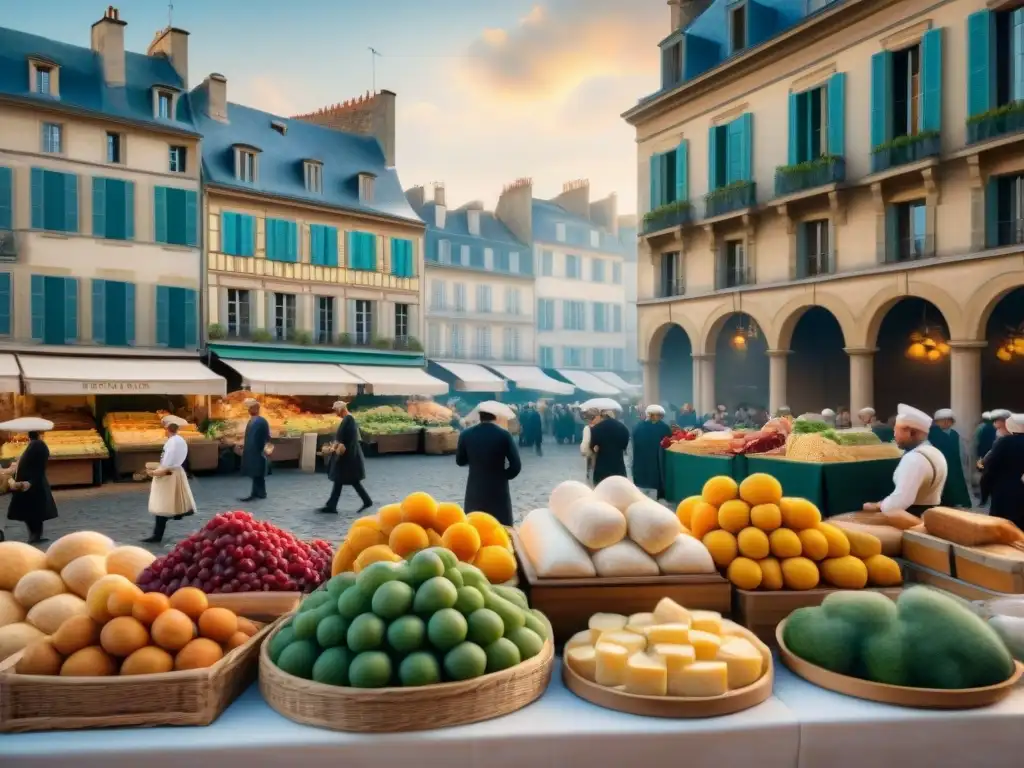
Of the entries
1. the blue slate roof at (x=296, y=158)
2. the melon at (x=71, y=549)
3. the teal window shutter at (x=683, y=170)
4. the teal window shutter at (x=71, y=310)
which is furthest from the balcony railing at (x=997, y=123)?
the teal window shutter at (x=71, y=310)

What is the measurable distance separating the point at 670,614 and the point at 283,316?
61.9 feet

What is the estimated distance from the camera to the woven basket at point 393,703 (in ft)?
5.76

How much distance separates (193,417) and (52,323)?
10.9ft

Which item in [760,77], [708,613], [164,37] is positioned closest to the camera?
[708,613]

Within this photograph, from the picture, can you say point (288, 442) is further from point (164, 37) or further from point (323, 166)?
point (164, 37)

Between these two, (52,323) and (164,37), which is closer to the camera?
(52,323)

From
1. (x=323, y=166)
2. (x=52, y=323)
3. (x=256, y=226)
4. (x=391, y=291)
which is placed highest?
(x=323, y=166)

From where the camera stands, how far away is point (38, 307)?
50.6 feet

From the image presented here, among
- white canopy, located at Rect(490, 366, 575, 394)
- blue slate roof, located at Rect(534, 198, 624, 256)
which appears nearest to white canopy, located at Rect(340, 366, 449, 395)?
white canopy, located at Rect(490, 366, 575, 394)

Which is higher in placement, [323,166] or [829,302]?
[323,166]

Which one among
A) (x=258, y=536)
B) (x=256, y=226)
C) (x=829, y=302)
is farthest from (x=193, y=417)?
(x=258, y=536)

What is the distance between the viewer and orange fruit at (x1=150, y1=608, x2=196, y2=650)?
1.92 metres

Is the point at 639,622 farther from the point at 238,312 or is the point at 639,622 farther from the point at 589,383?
the point at 589,383

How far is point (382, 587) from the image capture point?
192cm
